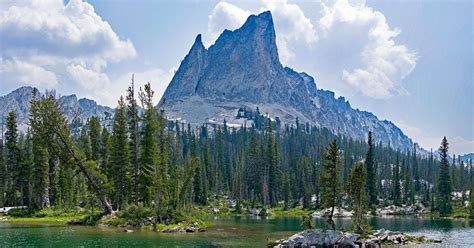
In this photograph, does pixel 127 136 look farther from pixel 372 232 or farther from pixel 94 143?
pixel 372 232

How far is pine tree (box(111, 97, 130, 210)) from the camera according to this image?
266ft

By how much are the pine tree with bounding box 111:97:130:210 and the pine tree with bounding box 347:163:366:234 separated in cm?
4205

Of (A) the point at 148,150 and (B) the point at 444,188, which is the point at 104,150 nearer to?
(A) the point at 148,150

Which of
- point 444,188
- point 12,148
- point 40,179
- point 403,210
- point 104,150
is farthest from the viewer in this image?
point 403,210

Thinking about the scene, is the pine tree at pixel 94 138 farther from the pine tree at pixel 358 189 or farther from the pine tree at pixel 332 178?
the pine tree at pixel 358 189

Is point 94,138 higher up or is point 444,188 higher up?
point 94,138

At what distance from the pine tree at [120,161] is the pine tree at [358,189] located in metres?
42.0

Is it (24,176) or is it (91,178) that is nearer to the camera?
(91,178)

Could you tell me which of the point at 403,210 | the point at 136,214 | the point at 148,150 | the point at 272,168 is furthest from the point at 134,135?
the point at 403,210

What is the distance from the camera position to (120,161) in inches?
3226

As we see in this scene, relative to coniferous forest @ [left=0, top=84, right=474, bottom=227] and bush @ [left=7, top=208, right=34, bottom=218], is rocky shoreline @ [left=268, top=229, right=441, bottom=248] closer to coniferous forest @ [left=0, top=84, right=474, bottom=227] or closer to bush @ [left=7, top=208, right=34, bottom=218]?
coniferous forest @ [left=0, top=84, right=474, bottom=227]

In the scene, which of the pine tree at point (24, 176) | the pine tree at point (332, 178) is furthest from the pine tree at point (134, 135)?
the pine tree at point (332, 178)

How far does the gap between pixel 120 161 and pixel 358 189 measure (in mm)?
44976

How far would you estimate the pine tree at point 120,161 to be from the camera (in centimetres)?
8114
